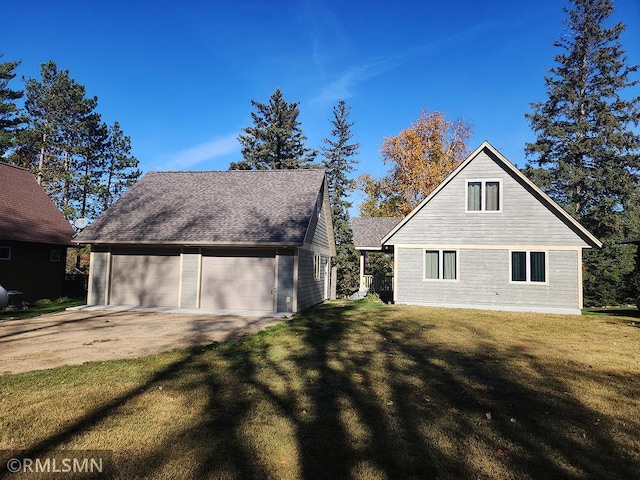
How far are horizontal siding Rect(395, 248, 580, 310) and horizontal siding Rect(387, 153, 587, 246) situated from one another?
546 millimetres

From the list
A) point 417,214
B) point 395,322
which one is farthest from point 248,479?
point 417,214

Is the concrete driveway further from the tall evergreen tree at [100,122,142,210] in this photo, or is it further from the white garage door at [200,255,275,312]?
the tall evergreen tree at [100,122,142,210]

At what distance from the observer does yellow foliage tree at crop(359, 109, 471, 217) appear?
34.7 meters

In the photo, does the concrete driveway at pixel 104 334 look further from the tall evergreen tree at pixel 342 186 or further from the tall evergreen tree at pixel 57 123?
the tall evergreen tree at pixel 57 123

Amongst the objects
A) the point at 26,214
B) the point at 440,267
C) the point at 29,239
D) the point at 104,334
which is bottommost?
the point at 104,334

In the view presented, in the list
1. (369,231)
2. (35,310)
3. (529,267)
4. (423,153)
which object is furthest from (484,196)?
(423,153)

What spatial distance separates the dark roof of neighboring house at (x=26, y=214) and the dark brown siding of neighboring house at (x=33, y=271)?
A: 53cm

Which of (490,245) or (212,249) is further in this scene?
Answer: (490,245)

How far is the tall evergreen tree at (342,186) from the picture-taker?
28.1 metres

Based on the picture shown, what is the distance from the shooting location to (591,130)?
31.8m

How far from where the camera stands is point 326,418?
4613 millimetres

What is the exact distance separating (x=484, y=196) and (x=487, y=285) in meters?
3.92

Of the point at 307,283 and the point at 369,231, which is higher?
the point at 369,231

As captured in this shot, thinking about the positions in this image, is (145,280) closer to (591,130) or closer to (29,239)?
(29,239)
